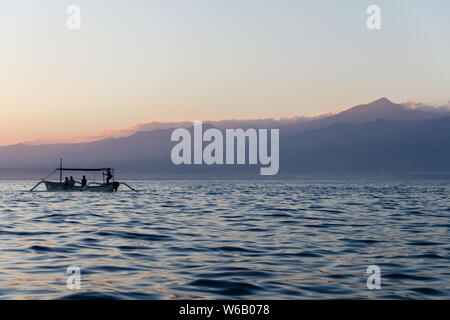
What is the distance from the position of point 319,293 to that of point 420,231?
19091mm

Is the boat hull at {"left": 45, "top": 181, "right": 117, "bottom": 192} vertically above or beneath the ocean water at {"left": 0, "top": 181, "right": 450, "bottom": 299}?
beneath

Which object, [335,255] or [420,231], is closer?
[335,255]

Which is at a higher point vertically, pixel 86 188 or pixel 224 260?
pixel 224 260

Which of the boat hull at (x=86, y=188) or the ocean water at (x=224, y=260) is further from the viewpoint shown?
the boat hull at (x=86, y=188)

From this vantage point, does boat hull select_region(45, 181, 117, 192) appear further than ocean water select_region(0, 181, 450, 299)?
Yes

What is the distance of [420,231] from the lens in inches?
1240

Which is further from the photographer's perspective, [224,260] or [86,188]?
[86,188]

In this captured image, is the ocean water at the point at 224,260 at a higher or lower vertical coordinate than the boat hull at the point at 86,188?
higher

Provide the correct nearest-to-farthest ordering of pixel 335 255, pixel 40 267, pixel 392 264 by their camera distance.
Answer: pixel 40 267 → pixel 392 264 → pixel 335 255

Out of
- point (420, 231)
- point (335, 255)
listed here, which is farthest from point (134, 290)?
point (420, 231)
